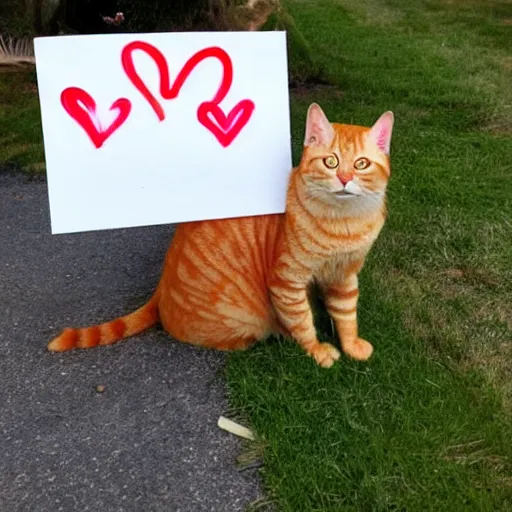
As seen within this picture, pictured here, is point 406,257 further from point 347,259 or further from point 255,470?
point 255,470

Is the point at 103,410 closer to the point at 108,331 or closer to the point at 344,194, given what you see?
the point at 108,331

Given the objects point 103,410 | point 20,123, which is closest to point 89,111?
point 103,410

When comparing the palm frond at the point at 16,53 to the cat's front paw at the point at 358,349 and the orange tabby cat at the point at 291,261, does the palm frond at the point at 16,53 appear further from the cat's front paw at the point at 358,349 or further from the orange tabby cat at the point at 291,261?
the cat's front paw at the point at 358,349

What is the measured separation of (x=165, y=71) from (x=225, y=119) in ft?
0.64

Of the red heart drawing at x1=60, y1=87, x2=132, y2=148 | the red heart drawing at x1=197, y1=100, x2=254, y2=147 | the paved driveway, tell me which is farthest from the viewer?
the red heart drawing at x1=197, y1=100, x2=254, y2=147

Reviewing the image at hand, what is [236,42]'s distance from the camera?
167cm

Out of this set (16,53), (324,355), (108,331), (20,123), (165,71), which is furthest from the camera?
(16,53)

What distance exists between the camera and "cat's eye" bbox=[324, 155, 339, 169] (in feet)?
5.14

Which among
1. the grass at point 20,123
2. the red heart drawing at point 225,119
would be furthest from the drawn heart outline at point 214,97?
the grass at point 20,123

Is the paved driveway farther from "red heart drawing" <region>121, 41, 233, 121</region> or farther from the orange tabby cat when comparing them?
"red heart drawing" <region>121, 41, 233, 121</region>

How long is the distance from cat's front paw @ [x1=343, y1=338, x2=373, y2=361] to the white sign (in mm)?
461

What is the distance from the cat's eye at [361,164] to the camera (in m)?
1.56

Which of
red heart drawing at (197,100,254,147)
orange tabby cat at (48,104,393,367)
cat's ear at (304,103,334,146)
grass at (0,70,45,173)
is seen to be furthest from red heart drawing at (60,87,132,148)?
grass at (0,70,45,173)

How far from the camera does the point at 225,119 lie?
1719 millimetres
